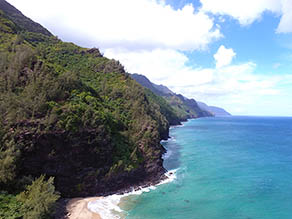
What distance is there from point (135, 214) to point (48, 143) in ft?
64.3

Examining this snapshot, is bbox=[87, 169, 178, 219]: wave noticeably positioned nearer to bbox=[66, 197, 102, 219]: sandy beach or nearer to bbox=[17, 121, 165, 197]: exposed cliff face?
bbox=[66, 197, 102, 219]: sandy beach

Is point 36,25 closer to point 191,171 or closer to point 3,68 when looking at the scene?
point 3,68

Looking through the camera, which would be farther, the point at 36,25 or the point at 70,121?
the point at 36,25

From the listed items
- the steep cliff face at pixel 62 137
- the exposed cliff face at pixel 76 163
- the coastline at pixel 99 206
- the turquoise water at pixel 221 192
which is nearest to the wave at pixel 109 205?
the coastline at pixel 99 206

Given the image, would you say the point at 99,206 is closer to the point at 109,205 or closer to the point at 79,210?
the point at 109,205

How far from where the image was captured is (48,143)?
32.1 meters

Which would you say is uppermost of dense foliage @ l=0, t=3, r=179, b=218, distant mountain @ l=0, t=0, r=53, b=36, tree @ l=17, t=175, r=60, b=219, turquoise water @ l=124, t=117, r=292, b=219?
distant mountain @ l=0, t=0, r=53, b=36

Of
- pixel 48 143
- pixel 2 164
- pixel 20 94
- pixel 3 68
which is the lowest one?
pixel 2 164

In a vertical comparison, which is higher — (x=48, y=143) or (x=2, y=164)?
(x=48, y=143)

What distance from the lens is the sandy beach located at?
1152 inches

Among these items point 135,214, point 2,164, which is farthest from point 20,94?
point 135,214

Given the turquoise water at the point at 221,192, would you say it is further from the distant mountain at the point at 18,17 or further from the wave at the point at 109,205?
the distant mountain at the point at 18,17

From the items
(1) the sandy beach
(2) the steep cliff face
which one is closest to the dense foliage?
(2) the steep cliff face

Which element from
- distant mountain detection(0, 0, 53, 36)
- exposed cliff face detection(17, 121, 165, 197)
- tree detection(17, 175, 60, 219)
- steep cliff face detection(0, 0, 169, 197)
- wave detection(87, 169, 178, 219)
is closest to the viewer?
tree detection(17, 175, 60, 219)
